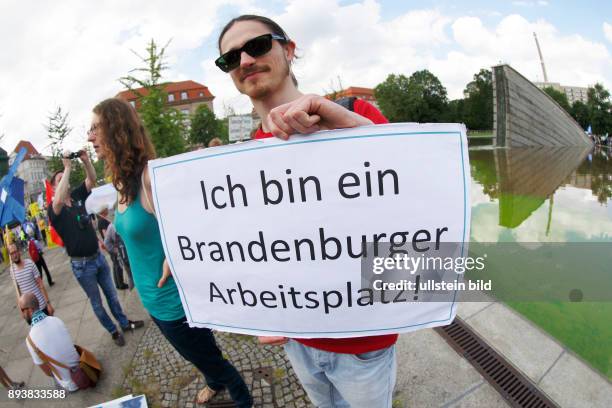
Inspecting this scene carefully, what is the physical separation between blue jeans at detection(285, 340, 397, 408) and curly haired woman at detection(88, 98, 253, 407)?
3.13 ft

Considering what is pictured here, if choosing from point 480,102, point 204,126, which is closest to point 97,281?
point 204,126

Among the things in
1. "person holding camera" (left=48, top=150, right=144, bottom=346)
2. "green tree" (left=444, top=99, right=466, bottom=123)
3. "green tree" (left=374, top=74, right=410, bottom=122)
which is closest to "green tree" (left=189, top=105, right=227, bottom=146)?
"green tree" (left=374, top=74, right=410, bottom=122)

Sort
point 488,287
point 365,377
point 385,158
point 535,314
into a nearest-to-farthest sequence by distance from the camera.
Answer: point 385,158
point 365,377
point 535,314
point 488,287

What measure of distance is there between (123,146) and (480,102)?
6652 cm

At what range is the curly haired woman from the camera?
1873mm

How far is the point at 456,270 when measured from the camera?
112cm

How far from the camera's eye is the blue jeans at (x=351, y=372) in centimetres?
130

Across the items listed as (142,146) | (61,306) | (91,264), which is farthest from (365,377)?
(61,306)

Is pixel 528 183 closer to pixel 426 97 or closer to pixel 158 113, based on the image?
pixel 158 113

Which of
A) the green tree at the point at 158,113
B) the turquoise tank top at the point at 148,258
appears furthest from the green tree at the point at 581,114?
the turquoise tank top at the point at 148,258

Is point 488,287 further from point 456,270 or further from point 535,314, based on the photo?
point 456,270

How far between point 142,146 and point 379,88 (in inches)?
2459

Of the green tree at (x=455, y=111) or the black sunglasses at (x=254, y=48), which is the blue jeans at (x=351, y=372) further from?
→ the green tree at (x=455, y=111)

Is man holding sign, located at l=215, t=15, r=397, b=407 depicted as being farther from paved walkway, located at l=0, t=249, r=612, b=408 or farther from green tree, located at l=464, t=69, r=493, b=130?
green tree, located at l=464, t=69, r=493, b=130
